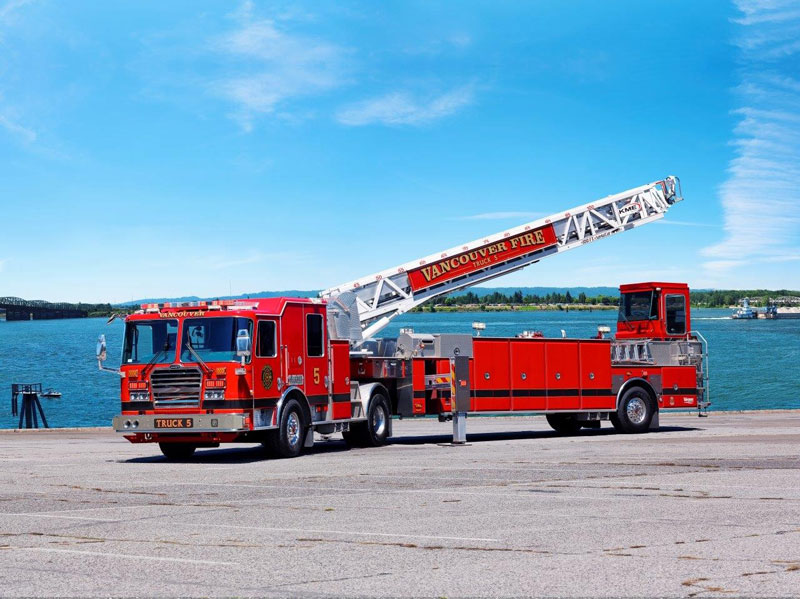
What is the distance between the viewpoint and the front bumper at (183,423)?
18.2 meters

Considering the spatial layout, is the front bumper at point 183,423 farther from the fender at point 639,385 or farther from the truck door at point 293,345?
the fender at point 639,385

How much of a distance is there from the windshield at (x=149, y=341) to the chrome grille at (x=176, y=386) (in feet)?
0.94

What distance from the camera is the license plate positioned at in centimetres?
1848

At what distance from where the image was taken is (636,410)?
1037 inches

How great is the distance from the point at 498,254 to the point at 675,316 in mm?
4992

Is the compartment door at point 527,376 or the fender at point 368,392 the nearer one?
the fender at point 368,392

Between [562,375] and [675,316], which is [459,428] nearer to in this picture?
[562,375]

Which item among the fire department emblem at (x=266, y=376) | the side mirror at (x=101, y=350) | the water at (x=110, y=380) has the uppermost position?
the side mirror at (x=101, y=350)

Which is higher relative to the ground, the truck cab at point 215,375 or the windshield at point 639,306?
the windshield at point 639,306

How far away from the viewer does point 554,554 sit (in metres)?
8.95


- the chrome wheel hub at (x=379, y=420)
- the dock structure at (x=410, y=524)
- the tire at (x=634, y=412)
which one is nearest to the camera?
the dock structure at (x=410, y=524)

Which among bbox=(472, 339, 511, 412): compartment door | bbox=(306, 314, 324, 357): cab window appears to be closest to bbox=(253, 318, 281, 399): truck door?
bbox=(306, 314, 324, 357): cab window

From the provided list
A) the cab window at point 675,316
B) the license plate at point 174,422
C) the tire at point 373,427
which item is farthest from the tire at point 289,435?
the cab window at point 675,316

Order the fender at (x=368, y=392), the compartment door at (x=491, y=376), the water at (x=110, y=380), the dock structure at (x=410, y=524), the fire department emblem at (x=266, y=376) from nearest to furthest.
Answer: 1. the dock structure at (x=410, y=524)
2. the fire department emblem at (x=266, y=376)
3. the fender at (x=368, y=392)
4. the compartment door at (x=491, y=376)
5. the water at (x=110, y=380)
